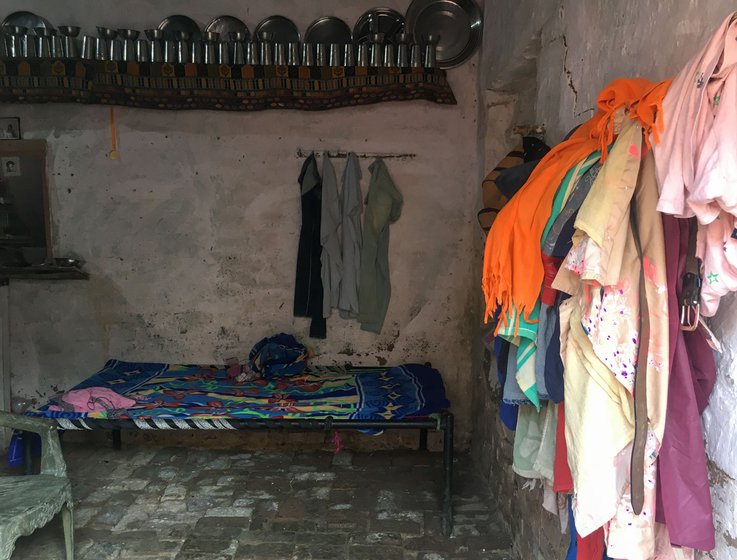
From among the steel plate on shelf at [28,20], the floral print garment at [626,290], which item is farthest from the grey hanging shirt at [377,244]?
the floral print garment at [626,290]

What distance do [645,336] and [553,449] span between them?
23.8 inches

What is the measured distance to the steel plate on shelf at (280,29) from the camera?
13.0ft

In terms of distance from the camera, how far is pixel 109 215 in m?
4.08

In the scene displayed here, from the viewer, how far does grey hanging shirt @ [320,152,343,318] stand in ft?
12.9

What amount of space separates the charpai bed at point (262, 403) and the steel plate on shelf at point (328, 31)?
233 centimetres

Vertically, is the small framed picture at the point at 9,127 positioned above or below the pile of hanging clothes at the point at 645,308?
above

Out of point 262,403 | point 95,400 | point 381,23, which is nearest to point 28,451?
point 95,400

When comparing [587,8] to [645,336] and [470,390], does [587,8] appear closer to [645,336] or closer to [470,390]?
[645,336]

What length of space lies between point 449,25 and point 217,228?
215 cm

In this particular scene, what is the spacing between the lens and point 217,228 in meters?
4.11

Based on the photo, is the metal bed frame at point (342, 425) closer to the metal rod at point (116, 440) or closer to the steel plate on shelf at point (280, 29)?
the metal rod at point (116, 440)

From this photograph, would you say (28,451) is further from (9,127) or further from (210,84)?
(210,84)

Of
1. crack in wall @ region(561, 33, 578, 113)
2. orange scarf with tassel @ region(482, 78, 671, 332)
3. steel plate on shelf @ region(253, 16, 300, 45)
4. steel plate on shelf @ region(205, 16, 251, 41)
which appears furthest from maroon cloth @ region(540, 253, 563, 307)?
steel plate on shelf @ region(205, 16, 251, 41)

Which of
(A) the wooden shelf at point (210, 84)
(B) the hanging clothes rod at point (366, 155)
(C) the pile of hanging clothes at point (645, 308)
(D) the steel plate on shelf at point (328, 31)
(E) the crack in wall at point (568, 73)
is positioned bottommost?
(C) the pile of hanging clothes at point (645, 308)
